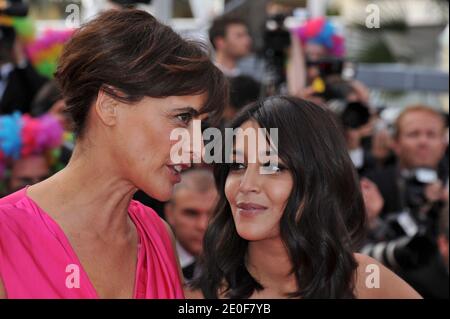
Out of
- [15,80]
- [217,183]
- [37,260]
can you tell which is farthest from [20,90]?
[37,260]

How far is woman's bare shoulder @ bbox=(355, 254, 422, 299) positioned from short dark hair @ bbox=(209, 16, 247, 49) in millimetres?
2541

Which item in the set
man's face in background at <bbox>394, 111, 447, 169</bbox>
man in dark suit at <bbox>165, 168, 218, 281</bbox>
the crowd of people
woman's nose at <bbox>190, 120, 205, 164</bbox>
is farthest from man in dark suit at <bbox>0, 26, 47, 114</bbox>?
woman's nose at <bbox>190, 120, 205, 164</bbox>

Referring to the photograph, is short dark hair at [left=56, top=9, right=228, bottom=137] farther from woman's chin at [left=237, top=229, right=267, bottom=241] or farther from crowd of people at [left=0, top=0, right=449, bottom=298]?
woman's chin at [left=237, top=229, right=267, bottom=241]

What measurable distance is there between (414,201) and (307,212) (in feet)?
5.57

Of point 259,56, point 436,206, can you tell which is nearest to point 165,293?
point 436,206

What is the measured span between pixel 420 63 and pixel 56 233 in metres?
8.98

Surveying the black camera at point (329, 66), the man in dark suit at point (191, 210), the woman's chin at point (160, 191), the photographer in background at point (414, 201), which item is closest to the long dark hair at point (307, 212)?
the woman's chin at point (160, 191)

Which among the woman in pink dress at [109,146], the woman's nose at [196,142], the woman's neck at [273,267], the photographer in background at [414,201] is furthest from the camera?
the photographer in background at [414,201]

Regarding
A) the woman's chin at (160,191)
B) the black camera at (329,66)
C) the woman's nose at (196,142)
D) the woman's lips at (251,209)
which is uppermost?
the black camera at (329,66)

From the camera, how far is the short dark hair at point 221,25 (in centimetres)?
475

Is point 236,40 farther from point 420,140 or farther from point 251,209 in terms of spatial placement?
point 251,209

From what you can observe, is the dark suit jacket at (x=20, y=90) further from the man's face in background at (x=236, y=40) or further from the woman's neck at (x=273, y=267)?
the woman's neck at (x=273, y=267)

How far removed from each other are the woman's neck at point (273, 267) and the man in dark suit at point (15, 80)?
8.84 feet
